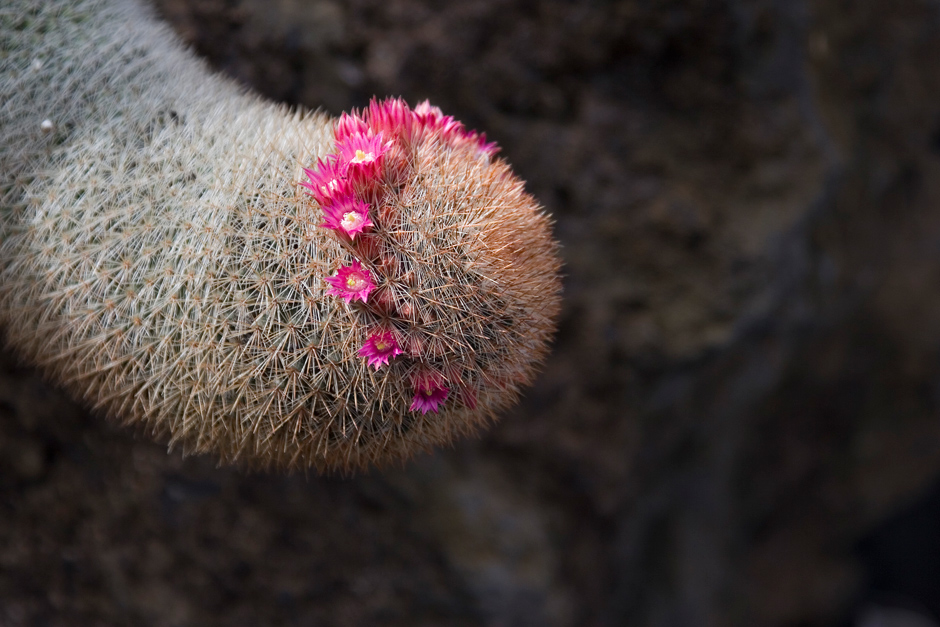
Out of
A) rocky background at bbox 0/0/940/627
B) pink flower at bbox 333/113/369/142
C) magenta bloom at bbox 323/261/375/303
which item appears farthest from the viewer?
rocky background at bbox 0/0/940/627

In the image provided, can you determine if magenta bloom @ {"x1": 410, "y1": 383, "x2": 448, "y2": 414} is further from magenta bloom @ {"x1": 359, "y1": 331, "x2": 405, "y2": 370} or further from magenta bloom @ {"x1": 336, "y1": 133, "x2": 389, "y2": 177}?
magenta bloom @ {"x1": 336, "y1": 133, "x2": 389, "y2": 177}

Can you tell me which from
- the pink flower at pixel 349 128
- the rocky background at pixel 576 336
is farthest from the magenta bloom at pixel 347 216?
the rocky background at pixel 576 336

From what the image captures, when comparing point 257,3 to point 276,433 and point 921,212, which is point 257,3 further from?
point 921,212

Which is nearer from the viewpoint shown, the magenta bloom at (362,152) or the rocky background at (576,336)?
the magenta bloom at (362,152)

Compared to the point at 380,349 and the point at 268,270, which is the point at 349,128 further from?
the point at 380,349

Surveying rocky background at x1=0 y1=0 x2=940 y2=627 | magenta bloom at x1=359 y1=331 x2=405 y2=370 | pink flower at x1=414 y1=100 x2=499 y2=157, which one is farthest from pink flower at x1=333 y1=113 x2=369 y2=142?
rocky background at x1=0 y1=0 x2=940 y2=627

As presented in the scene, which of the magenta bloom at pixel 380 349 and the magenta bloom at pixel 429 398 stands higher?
the magenta bloom at pixel 380 349

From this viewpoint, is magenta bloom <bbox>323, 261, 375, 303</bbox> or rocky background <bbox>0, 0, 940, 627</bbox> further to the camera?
rocky background <bbox>0, 0, 940, 627</bbox>

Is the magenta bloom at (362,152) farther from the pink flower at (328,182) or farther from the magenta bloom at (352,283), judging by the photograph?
the magenta bloom at (352,283)
